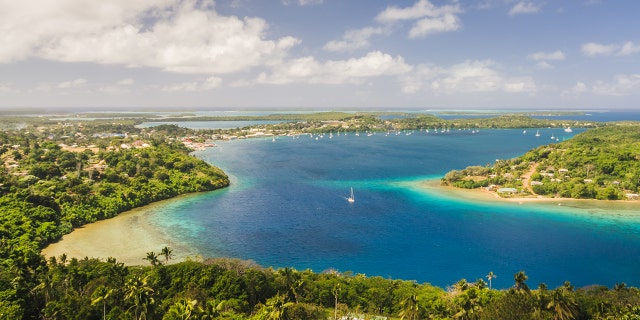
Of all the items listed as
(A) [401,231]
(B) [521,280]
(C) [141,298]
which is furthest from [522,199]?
(C) [141,298]

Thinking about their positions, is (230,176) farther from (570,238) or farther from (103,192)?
(570,238)

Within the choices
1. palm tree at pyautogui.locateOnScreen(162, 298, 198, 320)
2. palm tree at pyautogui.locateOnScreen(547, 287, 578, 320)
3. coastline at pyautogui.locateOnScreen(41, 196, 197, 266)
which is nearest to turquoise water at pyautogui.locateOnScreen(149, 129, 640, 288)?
coastline at pyautogui.locateOnScreen(41, 196, 197, 266)

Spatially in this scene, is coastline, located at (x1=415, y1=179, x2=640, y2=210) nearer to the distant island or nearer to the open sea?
the open sea

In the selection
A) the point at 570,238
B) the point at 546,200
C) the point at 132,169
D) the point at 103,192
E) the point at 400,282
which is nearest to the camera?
the point at 400,282

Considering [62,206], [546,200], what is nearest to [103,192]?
[62,206]

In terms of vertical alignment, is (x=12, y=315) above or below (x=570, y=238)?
above

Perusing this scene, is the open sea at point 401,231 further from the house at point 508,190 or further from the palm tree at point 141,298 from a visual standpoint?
the palm tree at point 141,298
